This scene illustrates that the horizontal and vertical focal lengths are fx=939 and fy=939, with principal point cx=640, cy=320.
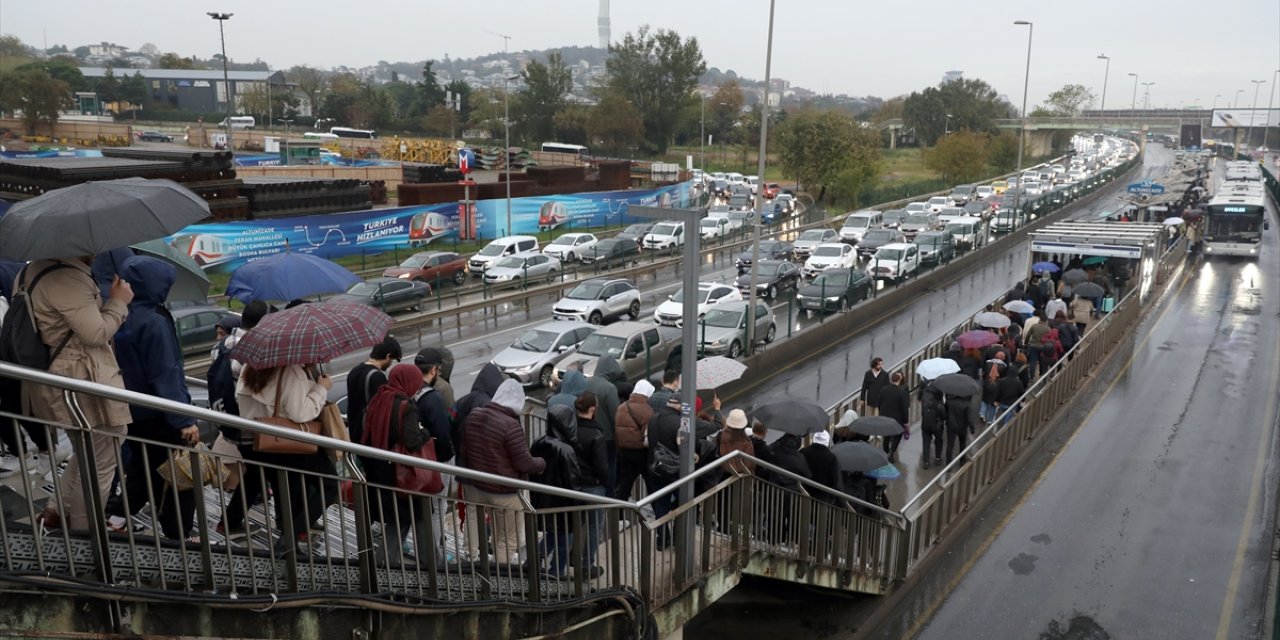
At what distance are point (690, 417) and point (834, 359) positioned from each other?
16.8 m

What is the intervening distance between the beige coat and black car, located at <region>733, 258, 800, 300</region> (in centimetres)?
2668

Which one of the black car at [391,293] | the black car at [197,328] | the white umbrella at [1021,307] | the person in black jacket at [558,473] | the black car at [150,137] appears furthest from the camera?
the black car at [150,137]

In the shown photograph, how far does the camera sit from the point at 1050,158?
124188 millimetres

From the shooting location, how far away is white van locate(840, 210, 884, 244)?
4462cm

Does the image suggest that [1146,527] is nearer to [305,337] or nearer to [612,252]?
[305,337]

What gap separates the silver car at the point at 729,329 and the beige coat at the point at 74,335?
57.7 ft

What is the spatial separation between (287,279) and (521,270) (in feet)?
69.0

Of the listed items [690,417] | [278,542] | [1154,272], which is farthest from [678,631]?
[1154,272]

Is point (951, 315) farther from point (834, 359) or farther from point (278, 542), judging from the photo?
point (278, 542)

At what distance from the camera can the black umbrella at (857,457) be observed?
10.7m

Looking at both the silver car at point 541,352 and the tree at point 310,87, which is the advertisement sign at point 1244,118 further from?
the silver car at point 541,352

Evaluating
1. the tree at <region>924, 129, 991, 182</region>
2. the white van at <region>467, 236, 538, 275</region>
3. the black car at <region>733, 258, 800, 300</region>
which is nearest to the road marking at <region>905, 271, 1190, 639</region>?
the black car at <region>733, 258, 800, 300</region>

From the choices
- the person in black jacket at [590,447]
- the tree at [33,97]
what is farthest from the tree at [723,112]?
the person in black jacket at [590,447]

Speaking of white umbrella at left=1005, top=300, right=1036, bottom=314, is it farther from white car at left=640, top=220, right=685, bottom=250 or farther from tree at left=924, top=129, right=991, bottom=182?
tree at left=924, top=129, right=991, bottom=182
